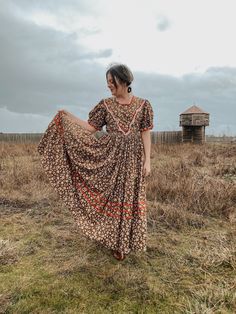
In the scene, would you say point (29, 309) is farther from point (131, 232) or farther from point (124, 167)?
point (124, 167)

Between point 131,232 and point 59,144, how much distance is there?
116 centimetres

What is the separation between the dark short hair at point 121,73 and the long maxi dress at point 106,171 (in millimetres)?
219

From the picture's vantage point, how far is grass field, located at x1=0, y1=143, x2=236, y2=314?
106 inches

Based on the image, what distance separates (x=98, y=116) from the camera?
341 centimetres

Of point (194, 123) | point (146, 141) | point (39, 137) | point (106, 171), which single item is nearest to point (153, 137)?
point (194, 123)

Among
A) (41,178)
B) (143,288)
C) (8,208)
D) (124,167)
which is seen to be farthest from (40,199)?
(143,288)

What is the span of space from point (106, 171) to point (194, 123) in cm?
2316

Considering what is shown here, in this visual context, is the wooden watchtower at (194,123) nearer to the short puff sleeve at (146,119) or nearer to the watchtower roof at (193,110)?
the watchtower roof at (193,110)

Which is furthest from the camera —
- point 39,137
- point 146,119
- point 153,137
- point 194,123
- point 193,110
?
point 39,137

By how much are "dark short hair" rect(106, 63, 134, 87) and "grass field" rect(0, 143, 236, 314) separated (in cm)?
185

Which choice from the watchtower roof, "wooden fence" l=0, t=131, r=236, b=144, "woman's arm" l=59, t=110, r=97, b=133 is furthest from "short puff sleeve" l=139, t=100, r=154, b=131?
"wooden fence" l=0, t=131, r=236, b=144

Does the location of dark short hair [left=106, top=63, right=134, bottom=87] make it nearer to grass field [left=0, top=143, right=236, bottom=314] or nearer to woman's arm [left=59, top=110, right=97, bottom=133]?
woman's arm [left=59, top=110, right=97, bottom=133]

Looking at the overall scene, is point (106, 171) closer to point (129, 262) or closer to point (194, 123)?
point (129, 262)

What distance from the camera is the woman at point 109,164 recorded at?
327 centimetres
